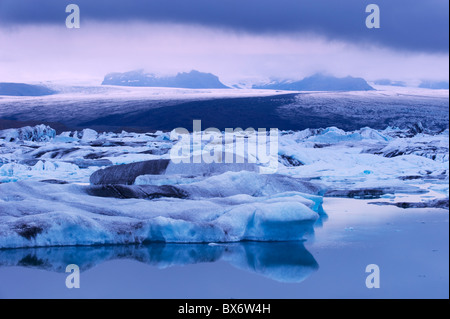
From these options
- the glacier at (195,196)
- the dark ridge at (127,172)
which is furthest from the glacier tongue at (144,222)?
the dark ridge at (127,172)

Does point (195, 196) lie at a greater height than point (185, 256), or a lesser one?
greater

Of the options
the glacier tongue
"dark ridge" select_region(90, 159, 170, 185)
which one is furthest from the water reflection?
"dark ridge" select_region(90, 159, 170, 185)

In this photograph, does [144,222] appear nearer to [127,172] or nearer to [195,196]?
[195,196]

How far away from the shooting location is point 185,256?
13.4 feet

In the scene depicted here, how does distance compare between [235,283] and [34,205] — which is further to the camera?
[34,205]

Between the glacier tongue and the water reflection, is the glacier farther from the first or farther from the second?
the water reflection

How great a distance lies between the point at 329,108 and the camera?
3344cm

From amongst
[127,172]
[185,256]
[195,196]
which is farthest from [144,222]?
[127,172]

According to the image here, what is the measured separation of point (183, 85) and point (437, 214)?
5780 centimetres

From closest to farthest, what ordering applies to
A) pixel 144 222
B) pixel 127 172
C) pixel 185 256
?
pixel 185 256
pixel 144 222
pixel 127 172

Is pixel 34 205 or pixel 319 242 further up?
pixel 34 205

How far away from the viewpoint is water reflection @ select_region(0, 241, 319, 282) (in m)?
3.77
